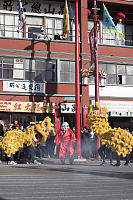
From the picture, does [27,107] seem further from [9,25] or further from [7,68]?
[9,25]

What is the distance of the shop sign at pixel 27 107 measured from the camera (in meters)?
20.9

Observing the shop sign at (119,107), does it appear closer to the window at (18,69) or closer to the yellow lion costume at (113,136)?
the window at (18,69)

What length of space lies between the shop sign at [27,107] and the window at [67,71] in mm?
2178

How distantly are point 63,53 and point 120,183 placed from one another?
15505 mm

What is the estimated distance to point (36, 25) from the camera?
23.8 meters

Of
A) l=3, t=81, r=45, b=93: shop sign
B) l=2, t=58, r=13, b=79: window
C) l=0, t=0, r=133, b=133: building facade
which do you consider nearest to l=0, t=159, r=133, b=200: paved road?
l=0, t=0, r=133, b=133: building facade

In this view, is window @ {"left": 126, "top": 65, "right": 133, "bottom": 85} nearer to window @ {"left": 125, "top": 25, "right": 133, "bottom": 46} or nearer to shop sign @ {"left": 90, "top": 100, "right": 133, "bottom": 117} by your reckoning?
shop sign @ {"left": 90, "top": 100, "right": 133, "bottom": 117}

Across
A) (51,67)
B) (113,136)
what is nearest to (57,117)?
(51,67)

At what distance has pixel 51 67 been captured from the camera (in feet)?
73.8

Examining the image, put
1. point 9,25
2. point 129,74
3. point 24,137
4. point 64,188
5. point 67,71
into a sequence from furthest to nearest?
1. point 129,74
2. point 9,25
3. point 67,71
4. point 24,137
5. point 64,188

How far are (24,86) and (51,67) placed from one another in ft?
7.97

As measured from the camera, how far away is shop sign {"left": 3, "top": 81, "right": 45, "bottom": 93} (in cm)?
2114

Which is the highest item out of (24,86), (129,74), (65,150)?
(129,74)

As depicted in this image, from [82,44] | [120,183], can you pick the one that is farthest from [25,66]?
[120,183]
